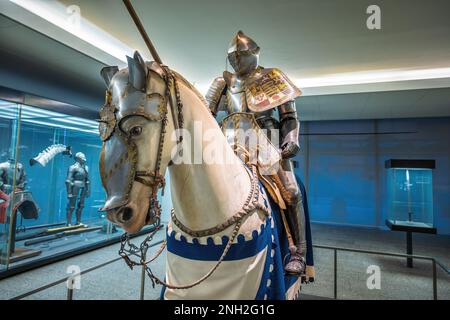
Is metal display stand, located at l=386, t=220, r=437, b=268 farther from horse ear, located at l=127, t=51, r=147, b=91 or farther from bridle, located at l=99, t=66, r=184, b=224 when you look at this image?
horse ear, located at l=127, t=51, r=147, b=91

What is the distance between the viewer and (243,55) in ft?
6.31

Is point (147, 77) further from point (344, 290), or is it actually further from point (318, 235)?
point (318, 235)

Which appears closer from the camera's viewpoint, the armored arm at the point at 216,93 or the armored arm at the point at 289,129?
the armored arm at the point at 289,129

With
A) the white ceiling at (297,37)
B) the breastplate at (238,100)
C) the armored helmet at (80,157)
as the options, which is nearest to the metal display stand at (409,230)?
the white ceiling at (297,37)

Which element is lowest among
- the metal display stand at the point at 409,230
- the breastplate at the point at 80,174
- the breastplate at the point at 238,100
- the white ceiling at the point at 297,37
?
the metal display stand at the point at 409,230

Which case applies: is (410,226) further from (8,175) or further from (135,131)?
(8,175)

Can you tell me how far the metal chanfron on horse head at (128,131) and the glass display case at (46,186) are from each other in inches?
124

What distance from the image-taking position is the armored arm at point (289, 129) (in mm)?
1688

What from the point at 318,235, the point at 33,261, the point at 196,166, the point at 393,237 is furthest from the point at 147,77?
the point at 393,237

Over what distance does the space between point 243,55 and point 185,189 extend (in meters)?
1.32

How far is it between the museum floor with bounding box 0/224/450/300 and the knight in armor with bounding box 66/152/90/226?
98cm

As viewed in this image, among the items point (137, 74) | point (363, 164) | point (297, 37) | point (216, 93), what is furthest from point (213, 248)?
point (363, 164)

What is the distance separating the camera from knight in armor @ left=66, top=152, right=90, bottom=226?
488 centimetres

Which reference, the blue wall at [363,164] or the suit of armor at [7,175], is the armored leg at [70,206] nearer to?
the suit of armor at [7,175]
